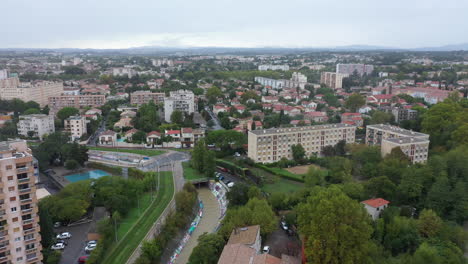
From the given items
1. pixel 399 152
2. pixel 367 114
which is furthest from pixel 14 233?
pixel 367 114

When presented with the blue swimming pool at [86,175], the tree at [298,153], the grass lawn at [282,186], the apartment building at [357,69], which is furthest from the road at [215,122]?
the apartment building at [357,69]

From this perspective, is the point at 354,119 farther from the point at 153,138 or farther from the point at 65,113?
the point at 65,113

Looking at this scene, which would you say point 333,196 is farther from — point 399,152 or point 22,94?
point 22,94

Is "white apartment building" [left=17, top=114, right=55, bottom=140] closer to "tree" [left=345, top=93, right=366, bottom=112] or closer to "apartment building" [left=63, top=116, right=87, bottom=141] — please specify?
"apartment building" [left=63, top=116, right=87, bottom=141]

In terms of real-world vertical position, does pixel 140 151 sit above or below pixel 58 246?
above

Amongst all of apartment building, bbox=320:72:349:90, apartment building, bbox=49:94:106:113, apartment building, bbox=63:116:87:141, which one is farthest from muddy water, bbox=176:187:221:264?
apartment building, bbox=320:72:349:90

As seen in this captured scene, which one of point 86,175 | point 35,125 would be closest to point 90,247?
point 86,175
